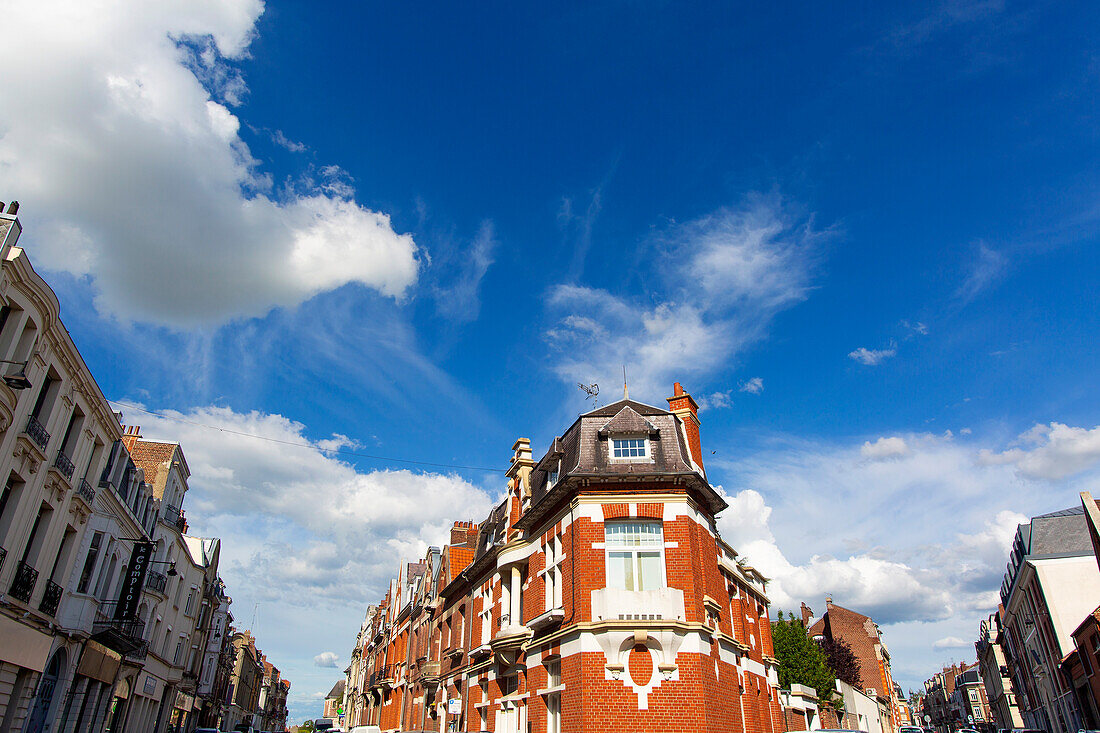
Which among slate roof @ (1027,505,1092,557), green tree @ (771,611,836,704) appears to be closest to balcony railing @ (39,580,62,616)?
green tree @ (771,611,836,704)

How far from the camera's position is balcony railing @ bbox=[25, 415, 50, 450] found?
17.7m

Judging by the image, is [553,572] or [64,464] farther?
[553,572]

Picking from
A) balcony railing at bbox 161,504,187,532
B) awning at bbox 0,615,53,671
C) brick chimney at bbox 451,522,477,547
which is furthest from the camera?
brick chimney at bbox 451,522,477,547

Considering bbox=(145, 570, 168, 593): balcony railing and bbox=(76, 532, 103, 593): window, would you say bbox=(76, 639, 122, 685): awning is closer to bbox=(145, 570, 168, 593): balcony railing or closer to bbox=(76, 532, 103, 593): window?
bbox=(76, 532, 103, 593): window

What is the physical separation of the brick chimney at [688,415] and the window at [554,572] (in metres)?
6.14

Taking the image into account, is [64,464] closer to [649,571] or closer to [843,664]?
[649,571]

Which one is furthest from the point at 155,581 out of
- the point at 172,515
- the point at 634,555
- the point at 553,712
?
the point at 634,555

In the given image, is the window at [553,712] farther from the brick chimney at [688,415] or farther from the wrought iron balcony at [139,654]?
the wrought iron balcony at [139,654]

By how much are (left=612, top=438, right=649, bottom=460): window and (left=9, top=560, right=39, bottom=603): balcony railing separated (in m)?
18.3

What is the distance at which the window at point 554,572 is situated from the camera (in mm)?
21755

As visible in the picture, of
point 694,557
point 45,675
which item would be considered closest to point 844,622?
point 694,557

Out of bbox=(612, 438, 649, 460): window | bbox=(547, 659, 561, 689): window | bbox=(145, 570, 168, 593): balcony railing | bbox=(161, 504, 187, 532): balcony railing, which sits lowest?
bbox=(547, 659, 561, 689): window

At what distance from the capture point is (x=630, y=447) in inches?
877

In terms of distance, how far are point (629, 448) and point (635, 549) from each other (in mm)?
3605
